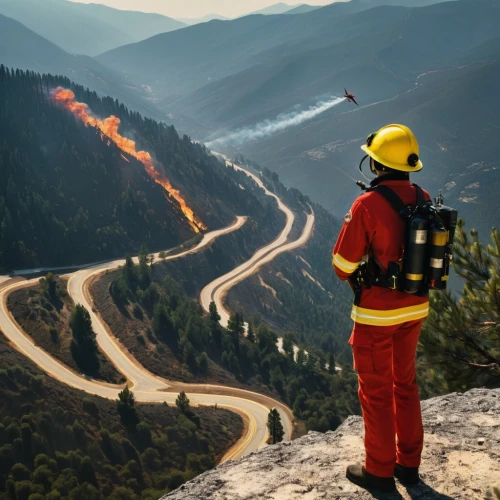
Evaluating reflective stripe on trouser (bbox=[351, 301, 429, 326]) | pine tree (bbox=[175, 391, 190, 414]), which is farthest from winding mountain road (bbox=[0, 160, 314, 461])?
reflective stripe on trouser (bbox=[351, 301, 429, 326])

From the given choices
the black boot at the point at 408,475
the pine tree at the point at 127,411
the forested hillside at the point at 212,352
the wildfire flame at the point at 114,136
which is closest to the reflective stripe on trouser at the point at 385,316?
the black boot at the point at 408,475

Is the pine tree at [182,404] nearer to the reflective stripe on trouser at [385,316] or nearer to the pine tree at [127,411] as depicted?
the pine tree at [127,411]

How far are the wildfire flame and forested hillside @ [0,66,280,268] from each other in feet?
8.74

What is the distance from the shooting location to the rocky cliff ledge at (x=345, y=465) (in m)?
9.53

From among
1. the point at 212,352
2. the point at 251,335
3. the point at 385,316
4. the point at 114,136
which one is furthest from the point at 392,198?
the point at 114,136

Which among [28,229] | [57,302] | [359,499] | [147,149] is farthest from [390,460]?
[147,149]

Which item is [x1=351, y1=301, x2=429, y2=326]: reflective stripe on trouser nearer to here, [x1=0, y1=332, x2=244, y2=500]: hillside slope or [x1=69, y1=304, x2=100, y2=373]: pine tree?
[x1=0, y1=332, x2=244, y2=500]: hillside slope

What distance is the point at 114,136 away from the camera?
569 feet

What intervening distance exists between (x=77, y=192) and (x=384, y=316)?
144 metres

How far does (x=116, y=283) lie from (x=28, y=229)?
32004 mm

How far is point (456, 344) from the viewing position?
61.2 feet

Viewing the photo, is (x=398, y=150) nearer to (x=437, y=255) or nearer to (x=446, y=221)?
(x=446, y=221)

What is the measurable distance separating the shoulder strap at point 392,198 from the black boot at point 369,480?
4.53m

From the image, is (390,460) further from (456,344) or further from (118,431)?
(118,431)
